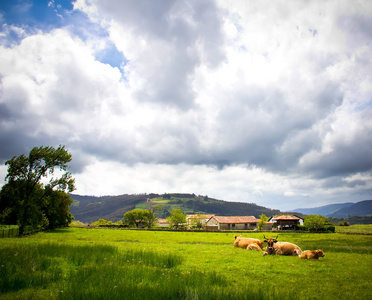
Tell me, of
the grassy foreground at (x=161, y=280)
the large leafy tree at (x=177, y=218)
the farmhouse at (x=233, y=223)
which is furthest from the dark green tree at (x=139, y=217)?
the grassy foreground at (x=161, y=280)

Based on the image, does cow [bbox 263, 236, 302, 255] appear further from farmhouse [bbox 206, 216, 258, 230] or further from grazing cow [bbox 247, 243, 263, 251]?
farmhouse [bbox 206, 216, 258, 230]

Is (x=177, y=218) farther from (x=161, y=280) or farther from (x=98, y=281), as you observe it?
(x=98, y=281)

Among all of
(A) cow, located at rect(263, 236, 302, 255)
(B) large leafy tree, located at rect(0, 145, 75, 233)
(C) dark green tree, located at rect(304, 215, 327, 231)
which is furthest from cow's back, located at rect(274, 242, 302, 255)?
(C) dark green tree, located at rect(304, 215, 327, 231)

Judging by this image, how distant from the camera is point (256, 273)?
37.8 feet

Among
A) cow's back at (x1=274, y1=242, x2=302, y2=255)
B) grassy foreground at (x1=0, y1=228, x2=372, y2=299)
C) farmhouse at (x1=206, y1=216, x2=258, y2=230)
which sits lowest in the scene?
farmhouse at (x1=206, y1=216, x2=258, y2=230)

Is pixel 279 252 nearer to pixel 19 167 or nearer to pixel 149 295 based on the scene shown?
pixel 149 295

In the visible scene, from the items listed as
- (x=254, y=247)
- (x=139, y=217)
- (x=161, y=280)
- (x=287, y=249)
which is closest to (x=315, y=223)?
(x=254, y=247)

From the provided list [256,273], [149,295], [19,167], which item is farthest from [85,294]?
[19,167]

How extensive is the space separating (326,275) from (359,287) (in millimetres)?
2091

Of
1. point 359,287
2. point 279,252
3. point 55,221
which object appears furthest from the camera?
point 55,221

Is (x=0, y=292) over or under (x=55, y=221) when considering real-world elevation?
over

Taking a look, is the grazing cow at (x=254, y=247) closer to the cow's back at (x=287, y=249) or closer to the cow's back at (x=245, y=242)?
the cow's back at (x=245, y=242)

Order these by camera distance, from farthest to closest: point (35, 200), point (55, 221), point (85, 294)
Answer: point (55, 221), point (35, 200), point (85, 294)

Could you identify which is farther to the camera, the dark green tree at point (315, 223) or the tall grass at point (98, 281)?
the dark green tree at point (315, 223)
